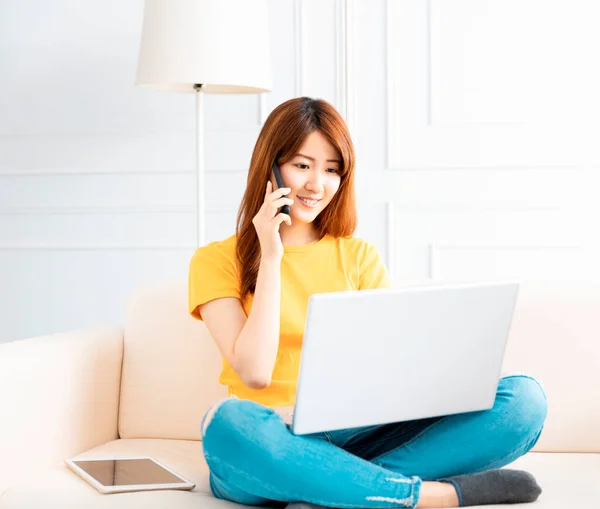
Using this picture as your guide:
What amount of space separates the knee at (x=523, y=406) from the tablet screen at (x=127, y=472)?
603mm

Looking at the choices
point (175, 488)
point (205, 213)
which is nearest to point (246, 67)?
point (205, 213)

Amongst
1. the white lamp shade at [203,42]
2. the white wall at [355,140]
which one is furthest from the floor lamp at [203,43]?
the white wall at [355,140]

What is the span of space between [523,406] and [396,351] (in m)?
0.34

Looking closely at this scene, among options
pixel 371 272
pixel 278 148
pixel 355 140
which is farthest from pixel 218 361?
pixel 355 140

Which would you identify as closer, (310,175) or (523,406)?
(523,406)

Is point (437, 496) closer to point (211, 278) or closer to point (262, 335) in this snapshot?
point (262, 335)

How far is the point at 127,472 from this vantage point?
5.54 ft

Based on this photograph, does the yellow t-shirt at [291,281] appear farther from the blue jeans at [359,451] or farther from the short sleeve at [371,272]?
the blue jeans at [359,451]

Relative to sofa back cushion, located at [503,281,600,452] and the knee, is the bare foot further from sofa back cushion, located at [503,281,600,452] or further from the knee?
sofa back cushion, located at [503,281,600,452]

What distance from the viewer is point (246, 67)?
107 inches

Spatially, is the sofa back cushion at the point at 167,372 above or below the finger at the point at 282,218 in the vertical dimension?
below

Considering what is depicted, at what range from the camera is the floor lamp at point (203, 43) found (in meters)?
2.66

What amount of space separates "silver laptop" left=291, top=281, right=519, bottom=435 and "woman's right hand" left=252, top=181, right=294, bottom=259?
402 mm

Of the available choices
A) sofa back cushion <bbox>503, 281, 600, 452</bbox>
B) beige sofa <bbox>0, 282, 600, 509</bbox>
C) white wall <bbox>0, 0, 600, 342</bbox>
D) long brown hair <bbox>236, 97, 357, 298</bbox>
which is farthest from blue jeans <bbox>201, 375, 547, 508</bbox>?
white wall <bbox>0, 0, 600, 342</bbox>
